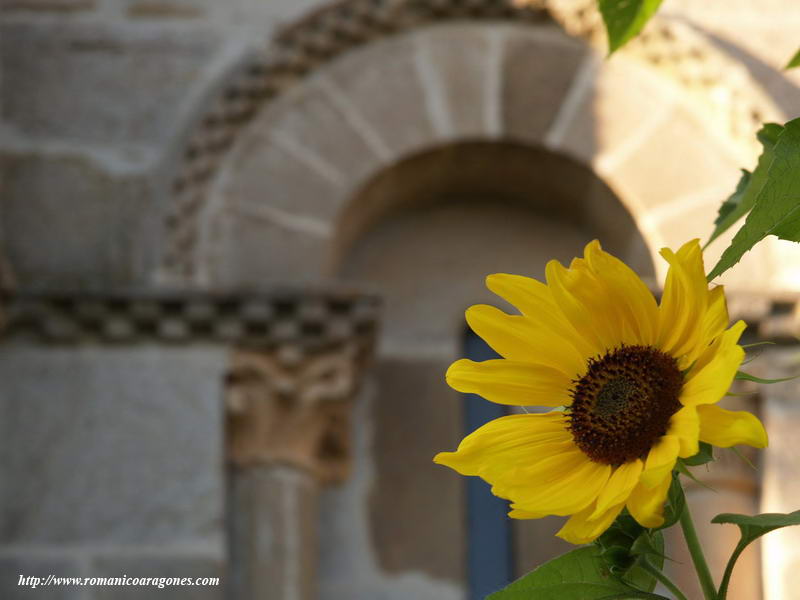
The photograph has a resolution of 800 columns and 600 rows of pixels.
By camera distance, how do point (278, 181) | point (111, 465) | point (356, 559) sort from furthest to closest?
1. point (278, 181)
2. point (356, 559)
3. point (111, 465)

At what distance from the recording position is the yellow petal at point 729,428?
0.61 m

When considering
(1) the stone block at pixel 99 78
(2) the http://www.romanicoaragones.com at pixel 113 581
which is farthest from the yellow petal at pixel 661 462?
(1) the stone block at pixel 99 78

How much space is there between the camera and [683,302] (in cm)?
67

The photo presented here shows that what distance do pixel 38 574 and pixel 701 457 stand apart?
8.00 ft

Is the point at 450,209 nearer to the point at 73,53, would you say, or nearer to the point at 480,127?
the point at 480,127

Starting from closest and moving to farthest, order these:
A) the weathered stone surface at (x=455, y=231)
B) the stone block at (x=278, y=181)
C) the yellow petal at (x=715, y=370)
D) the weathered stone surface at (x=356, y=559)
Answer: the yellow petal at (x=715, y=370) < the weathered stone surface at (x=356, y=559) < the stone block at (x=278, y=181) < the weathered stone surface at (x=455, y=231)

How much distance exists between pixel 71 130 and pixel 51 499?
86 centimetres

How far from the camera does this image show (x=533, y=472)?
68cm

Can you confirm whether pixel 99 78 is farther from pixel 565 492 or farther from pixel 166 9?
pixel 565 492

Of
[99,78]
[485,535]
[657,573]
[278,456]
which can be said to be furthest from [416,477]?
[657,573]

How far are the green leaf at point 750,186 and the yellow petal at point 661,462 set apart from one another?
14 centimetres

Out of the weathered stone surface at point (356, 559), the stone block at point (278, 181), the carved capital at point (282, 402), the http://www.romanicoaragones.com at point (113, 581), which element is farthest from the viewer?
the stone block at point (278, 181)

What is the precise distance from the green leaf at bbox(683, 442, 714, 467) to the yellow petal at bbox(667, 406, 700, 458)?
1 cm

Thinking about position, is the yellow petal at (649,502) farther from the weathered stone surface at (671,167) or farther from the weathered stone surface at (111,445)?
the weathered stone surface at (671,167)
